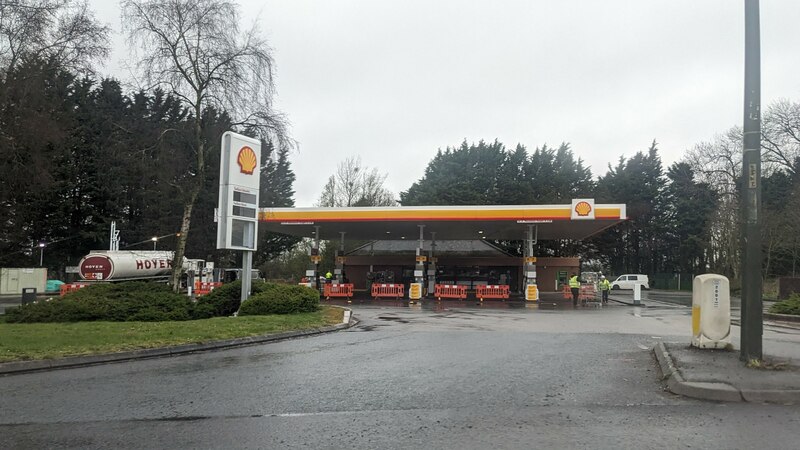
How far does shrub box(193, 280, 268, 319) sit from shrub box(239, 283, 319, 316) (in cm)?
58

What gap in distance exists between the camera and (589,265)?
2936 inches

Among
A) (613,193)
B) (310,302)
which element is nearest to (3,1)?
(310,302)

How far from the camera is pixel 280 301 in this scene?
1875 centimetres

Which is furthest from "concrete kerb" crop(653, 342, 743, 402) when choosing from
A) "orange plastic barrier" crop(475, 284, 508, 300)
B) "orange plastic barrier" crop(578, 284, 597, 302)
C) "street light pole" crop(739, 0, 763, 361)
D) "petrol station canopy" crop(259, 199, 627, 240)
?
"orange plastic barrier" crop(475, 284, 508, 300)

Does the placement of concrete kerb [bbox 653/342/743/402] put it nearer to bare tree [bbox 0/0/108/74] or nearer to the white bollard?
the white bollard

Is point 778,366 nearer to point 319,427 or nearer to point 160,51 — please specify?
point 319,427

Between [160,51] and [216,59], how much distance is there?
83.7 inches

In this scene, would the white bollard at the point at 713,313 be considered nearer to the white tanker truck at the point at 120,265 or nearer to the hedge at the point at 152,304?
the hedge at the point at 152,304

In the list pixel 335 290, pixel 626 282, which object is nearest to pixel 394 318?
pixel 335 290

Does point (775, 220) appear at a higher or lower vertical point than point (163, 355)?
higher

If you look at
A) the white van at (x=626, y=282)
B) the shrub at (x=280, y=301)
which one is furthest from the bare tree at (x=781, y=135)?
the shrub at (x=280, y=301)

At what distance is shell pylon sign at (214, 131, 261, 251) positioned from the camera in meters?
18.8

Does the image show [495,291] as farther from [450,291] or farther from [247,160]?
[247,160]

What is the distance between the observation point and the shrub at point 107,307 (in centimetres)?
1645
